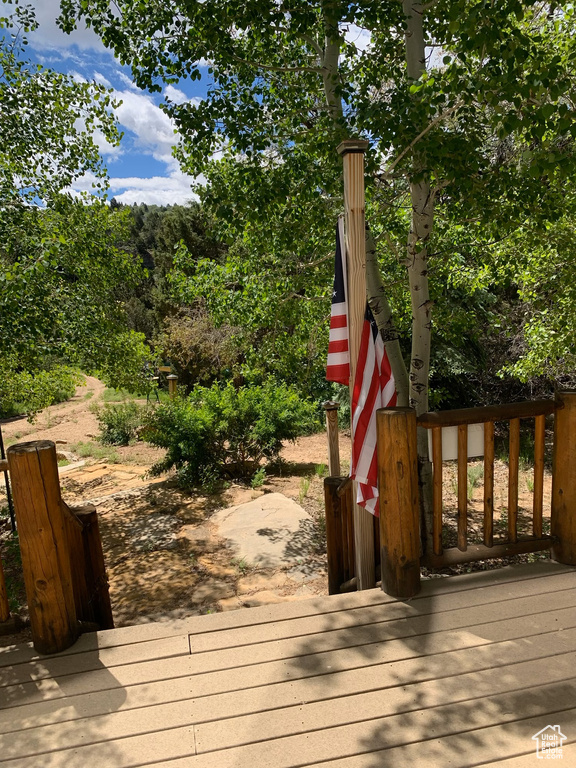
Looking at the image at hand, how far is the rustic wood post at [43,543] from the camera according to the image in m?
2.30

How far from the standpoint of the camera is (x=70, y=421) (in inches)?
607

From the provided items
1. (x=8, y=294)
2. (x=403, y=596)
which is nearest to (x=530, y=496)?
(x=403, y=596)

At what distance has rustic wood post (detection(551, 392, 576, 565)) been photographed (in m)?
2.84

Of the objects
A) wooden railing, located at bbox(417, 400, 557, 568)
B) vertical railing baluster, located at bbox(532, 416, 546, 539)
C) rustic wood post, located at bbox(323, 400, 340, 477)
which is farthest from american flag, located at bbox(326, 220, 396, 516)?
rustic wood post, located at bbox(323, 400, 340, 477)

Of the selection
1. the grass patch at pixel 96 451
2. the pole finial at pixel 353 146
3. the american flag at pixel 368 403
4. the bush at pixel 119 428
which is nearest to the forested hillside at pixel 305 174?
the pole finial at pixel 353 146

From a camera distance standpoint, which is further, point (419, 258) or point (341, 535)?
point (419, 258)

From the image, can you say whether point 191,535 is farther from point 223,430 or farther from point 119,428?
point 119,428

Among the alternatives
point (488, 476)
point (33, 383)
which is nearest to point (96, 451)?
point (33, 383)

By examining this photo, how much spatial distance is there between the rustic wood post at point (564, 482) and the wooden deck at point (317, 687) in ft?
0.80

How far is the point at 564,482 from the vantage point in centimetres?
291

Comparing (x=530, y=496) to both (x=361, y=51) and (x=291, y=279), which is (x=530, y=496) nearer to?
(x=291, y=279)

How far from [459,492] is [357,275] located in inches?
50.1

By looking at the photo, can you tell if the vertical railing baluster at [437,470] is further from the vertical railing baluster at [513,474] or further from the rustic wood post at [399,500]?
the vertical railing baluster at [513,474]

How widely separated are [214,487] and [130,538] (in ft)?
5.29
